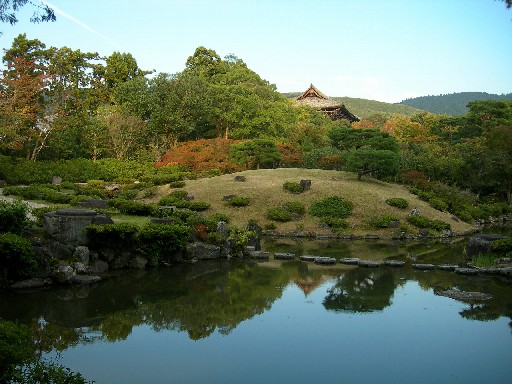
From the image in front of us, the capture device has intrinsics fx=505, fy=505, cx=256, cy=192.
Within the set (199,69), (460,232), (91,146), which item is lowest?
(460,232)

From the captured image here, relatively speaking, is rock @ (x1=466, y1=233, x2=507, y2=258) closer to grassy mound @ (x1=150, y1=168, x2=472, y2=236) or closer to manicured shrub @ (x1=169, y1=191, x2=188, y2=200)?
grassy mound @ (x1=150, y1=168, x2=472, y2=236)

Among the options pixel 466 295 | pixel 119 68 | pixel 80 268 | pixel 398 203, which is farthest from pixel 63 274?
pixel 119 68

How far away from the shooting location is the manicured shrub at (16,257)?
10.6 meters

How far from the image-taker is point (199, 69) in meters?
45.6

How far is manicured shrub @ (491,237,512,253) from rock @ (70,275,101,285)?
11.7 meters

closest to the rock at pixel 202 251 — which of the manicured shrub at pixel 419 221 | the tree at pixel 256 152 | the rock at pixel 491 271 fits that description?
the rock at pixel 491 271

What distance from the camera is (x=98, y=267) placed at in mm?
13094

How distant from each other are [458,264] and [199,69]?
34554 millimetres

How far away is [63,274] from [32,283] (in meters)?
0.72

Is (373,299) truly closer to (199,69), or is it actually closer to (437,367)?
(437,367)

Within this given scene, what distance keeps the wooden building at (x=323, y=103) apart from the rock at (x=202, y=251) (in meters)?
42.8

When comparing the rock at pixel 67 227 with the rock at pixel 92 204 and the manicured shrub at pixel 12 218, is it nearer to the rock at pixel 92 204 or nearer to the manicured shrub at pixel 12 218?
the manicured shrub at pixel 12 218

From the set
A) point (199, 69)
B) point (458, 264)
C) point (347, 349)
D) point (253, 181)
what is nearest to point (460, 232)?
point (458, 264)

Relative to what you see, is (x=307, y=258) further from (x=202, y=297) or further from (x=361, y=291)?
(x=202, y=297)
